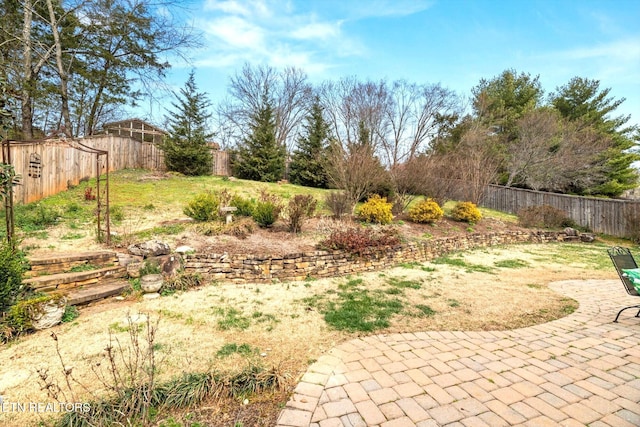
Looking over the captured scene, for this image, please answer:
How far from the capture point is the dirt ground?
7.64 feet

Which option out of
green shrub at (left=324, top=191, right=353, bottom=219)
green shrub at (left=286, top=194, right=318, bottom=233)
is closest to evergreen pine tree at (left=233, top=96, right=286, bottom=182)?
green shrub at (left=324, top=191, right=353, bottom=219)

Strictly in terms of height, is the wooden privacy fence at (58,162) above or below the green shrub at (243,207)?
above

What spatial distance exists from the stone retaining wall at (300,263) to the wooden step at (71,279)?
108cm

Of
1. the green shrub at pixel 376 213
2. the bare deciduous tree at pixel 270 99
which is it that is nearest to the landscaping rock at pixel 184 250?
the green shrub at pixel 376 213

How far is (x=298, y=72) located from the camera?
75.2 ft

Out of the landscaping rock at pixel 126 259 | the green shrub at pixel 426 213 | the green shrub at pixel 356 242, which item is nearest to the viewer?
the landscaping rock at pixel 126 259

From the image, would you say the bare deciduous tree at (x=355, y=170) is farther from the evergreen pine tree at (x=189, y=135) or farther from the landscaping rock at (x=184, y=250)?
the evergreen pine tree at (x=189, y=135)

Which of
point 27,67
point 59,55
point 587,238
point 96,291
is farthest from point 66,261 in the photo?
point 587,238

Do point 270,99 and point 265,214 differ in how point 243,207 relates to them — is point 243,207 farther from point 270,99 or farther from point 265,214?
point 270,99

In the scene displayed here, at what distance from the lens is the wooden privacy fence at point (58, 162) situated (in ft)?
25.8

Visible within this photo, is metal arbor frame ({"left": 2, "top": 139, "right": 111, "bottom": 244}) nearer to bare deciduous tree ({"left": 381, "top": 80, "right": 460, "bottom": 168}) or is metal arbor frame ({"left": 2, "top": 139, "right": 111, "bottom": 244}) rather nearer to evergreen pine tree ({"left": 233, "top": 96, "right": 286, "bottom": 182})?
evergreen pine tree ({"left": 233, "top": 96, "right": 286, "bottom": 182})

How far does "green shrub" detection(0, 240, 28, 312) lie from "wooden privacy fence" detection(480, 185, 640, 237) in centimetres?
1561

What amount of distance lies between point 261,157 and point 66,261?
11.9m

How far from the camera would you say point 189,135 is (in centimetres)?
1415
